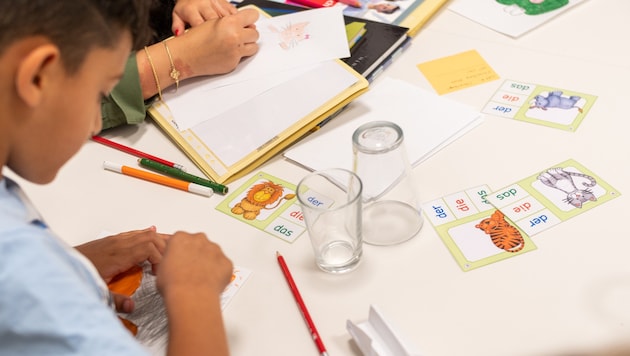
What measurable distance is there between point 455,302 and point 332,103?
40 centimetres

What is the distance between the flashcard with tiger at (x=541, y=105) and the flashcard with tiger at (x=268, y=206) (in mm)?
345

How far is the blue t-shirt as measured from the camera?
21.4 inches

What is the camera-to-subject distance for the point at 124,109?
41.7 inches

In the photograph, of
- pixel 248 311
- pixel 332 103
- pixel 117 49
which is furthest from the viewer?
pixel 332 103

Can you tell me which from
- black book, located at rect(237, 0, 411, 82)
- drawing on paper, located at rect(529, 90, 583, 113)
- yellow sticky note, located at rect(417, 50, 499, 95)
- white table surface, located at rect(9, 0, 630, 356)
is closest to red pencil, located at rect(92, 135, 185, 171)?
white table surface, located at rect(9, 0, 630, 356)

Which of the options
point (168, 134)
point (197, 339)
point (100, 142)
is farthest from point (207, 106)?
point (197, 339)

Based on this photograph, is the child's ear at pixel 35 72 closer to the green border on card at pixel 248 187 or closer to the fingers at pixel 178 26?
the green border on card at pixel 248 187

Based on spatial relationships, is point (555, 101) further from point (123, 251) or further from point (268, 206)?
point (123, 251)

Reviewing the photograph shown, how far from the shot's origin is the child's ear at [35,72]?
55 centimetres

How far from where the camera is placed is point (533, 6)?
1215 mm

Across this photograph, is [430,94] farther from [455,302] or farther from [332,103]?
[455,302]

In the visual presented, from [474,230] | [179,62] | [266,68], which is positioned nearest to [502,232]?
[474,230]

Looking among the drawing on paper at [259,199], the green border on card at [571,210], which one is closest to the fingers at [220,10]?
the drawing on paper at [259,199]

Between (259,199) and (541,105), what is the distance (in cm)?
45
